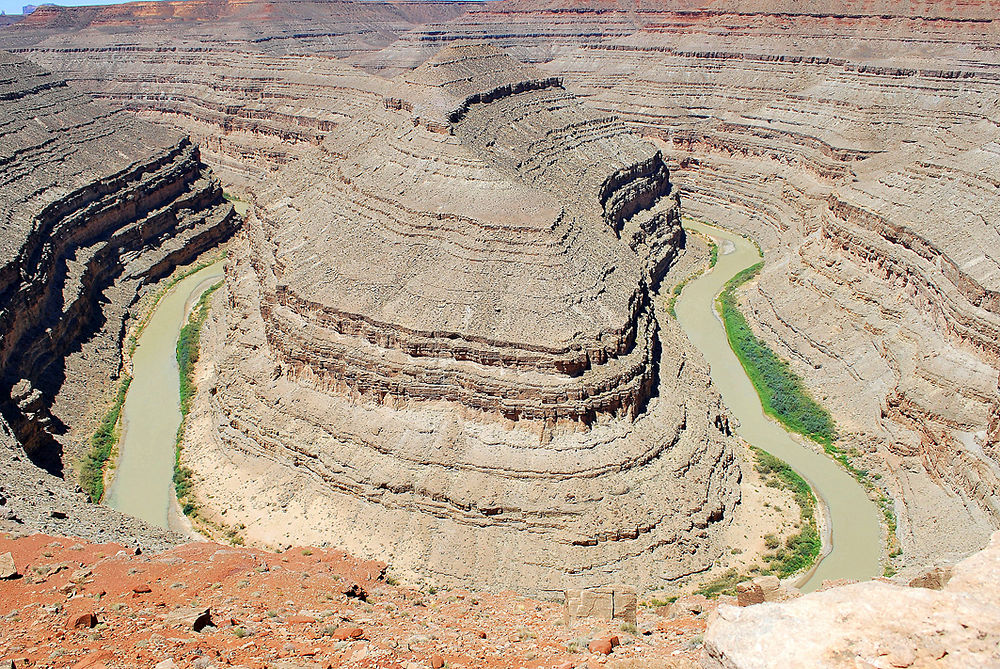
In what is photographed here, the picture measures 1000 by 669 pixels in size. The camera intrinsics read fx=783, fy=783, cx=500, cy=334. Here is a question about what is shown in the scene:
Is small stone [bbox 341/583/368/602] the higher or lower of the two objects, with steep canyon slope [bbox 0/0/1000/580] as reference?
lower

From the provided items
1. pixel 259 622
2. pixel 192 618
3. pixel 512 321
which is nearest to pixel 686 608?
pixel 259 622

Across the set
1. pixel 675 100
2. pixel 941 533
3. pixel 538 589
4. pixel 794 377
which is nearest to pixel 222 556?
pixel 538 589

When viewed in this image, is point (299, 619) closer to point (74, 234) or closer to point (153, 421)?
point (153, 421)

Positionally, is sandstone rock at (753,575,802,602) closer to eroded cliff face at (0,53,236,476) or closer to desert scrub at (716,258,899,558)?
desert scrub at (716,258,899,558)

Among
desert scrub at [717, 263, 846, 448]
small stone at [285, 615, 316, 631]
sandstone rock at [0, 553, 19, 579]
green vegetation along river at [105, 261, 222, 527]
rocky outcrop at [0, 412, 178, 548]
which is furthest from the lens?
desert scrub at [717, 263, 846, 448]

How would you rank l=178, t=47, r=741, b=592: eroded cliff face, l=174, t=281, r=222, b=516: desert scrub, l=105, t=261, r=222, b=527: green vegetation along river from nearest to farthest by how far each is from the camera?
1. l=178, t=47, r=741, b=592: eroded cliff face
2. l=174, t=281, r=222, b=516: desert scrub
3. l=105, t=261, r=222, b=527: green vegetation along river

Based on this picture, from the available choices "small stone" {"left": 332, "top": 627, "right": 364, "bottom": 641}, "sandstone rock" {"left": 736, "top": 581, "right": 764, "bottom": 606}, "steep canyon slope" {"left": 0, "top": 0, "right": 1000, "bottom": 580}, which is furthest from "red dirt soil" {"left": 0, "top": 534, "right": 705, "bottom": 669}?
"steep canyon slope" {"left": 0, "top": 0, "right": 1000, "bottom": 580}
